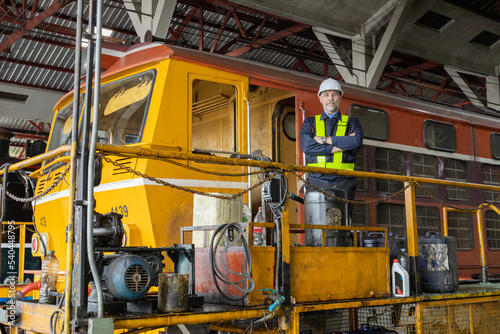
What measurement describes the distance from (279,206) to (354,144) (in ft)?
5.32

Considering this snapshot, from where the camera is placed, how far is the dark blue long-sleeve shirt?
5051 millimetres

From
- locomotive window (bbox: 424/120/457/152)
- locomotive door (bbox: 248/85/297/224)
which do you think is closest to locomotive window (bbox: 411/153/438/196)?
locomotive window (bbox: 424/120/457/152)

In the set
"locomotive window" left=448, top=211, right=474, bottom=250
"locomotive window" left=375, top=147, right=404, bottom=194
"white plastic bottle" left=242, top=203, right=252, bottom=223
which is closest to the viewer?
"white plastic bottle" left=242, top=203, right=252, bottom=223

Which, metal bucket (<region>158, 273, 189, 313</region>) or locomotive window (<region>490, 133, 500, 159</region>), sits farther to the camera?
locomotive window (<region>490, 133, 500, 159</region>)

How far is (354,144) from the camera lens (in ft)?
16.6

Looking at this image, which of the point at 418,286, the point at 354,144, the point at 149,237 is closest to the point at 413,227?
the point at 418,286

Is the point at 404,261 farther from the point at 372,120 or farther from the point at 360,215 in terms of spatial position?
the point at 372,120

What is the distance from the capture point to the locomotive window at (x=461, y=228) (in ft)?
23.6

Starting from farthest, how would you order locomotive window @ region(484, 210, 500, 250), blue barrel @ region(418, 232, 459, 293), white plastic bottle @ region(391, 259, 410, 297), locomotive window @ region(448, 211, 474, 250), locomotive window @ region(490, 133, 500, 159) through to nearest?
locomotive window @ region(490, 133, 500, 159) < locomotive window @ region(484, 210, 500, 250) < locomotive window @ region(448, 211, 474, 250) < blue barrel @ region(418, 232, 459, 293) < white plastic bottle @ region(391, 259, 410, 297)

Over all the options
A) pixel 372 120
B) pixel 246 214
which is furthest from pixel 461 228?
pixel 246 214

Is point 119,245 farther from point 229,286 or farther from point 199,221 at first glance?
point 199,221

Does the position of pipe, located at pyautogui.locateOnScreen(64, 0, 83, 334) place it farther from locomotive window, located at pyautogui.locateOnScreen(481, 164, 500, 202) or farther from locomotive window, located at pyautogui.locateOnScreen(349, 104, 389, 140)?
locomotive window, located at pyautogui.locateOnScreen(481, 164, 500, 202)

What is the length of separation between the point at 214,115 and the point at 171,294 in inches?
132

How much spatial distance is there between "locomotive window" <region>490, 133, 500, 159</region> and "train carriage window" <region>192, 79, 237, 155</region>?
4394mm
